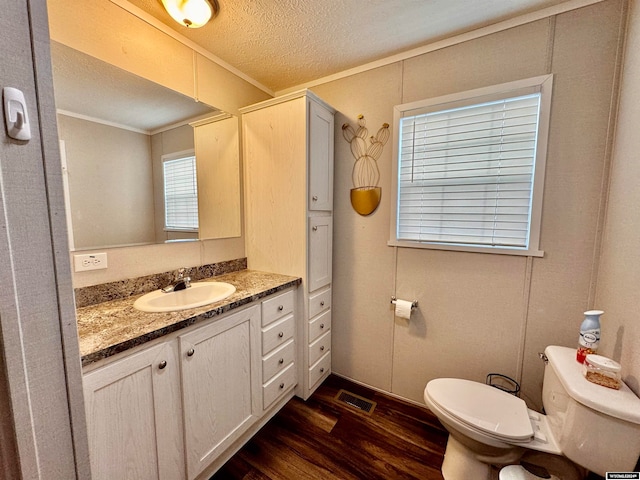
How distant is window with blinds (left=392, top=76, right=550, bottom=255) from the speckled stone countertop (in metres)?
1.17

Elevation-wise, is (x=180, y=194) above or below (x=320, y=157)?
below

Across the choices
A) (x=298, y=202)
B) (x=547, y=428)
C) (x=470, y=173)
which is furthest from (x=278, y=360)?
(x=470, y=173)

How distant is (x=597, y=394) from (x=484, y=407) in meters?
0.46

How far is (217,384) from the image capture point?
1.30 metres

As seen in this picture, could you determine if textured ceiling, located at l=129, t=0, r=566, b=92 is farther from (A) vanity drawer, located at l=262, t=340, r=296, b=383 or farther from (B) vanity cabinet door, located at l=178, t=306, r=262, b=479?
(A) vanity drawer, located at l=262, t=340, r=296, b=383

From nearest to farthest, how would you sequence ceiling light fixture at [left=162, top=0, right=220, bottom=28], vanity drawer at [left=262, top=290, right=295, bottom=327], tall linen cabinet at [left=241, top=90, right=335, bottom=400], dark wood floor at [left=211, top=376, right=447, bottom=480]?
ceiling light fixture at [left=162, top=0, right=220, bottom=28], dark wood floor at [left=211, top=376, right=447, bottom=480], vanity drawer at [left=262, top=290, right=295, bottom=327], tall linen cabinet at [left=241, top=90, right=335, bottom=400]

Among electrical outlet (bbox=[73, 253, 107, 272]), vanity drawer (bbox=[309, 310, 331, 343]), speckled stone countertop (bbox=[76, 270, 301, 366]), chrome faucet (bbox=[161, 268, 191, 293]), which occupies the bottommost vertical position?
vanity drawer (bbox=[309, 310, 331, 343])

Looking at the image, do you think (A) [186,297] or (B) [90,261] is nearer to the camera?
(B) [90,261]

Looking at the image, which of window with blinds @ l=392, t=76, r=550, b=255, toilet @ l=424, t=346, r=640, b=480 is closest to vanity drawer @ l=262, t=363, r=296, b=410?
toilet @ l=424, t=346, r=640, b=480

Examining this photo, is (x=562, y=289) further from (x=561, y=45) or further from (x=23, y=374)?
(x=23, y=374)

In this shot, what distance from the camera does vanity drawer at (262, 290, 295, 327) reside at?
1563 mm

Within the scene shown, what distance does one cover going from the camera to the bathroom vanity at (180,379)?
922 millimetres

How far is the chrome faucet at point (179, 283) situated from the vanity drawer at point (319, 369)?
1.06 metres

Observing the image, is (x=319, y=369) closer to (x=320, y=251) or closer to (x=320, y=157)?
(x=320, y=251)
